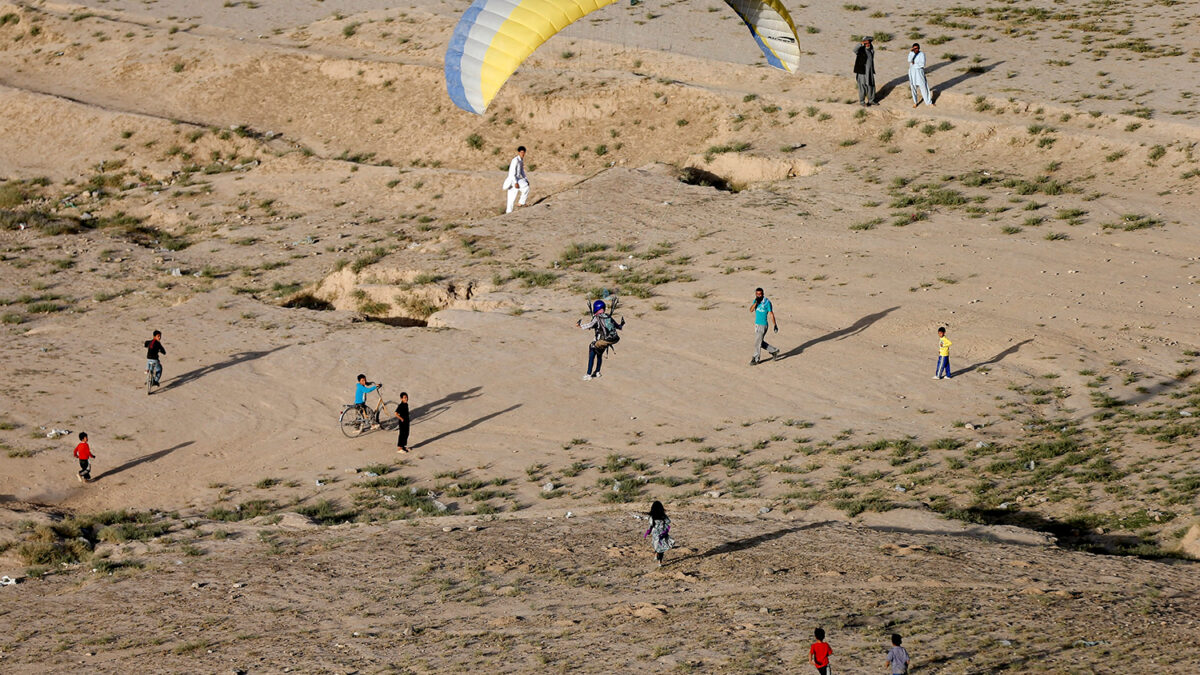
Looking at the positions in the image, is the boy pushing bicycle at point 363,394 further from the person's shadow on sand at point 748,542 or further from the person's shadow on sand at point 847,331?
the person's shadow on sand at point 748,542

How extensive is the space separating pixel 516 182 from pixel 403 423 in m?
10.2

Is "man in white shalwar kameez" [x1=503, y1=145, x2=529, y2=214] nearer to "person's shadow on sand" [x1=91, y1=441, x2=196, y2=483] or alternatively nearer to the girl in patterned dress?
"person's shadow on sand" [x1=91, y1=441, x2=196, y2=483]

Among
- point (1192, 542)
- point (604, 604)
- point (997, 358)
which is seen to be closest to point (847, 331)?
point (997, 358)

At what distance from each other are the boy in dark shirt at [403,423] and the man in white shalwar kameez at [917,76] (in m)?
17.0

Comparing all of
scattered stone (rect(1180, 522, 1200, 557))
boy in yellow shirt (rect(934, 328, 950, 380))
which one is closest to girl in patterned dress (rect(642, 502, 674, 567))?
scattered stone (rect(1180, 522, 1200, 557))

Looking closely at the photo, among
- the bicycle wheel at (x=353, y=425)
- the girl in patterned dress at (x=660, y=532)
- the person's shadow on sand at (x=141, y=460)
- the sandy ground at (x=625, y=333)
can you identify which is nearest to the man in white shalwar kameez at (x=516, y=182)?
the sandy ground at (x=625, y=333)

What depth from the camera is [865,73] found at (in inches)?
1302

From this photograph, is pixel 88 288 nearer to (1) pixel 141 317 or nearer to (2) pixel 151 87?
(1) pixel 141 317

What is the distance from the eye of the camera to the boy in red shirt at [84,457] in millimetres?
21438

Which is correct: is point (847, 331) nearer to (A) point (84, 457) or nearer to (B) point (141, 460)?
(B) point (141, 460)


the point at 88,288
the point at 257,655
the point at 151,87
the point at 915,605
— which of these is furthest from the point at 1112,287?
the point at 151,87

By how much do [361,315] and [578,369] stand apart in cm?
557

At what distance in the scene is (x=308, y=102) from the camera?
38406mm

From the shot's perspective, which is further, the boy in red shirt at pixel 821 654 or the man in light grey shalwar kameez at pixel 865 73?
the man in light grey shalwar kameez at pixel 865 73
